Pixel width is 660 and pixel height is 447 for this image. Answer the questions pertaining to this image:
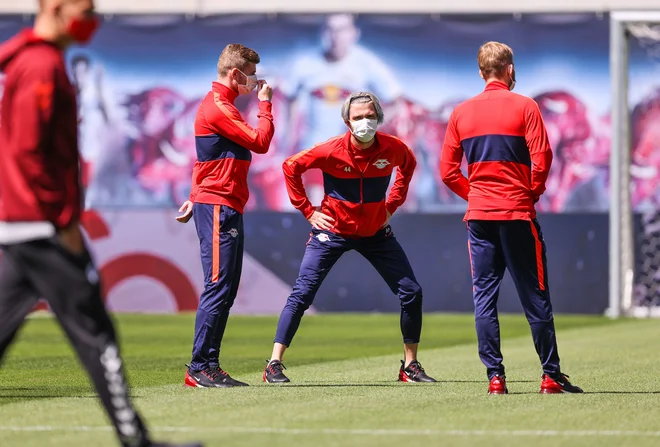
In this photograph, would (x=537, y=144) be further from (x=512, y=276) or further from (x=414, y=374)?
(x=414, y=374)

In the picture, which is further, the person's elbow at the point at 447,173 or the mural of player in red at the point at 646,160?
the mural of player in red at the point at 646,160

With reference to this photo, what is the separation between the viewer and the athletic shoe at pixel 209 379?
865 cm

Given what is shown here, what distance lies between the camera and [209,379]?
28.4 ft

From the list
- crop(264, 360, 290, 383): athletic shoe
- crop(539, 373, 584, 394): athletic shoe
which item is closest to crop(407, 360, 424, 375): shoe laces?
crop(264, 360, 290, 383): athletic shoe

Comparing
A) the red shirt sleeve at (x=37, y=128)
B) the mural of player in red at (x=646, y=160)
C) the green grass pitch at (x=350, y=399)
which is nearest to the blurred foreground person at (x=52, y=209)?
the red shirt sleeve at (x=37, y=128)

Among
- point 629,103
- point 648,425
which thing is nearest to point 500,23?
point 629,103

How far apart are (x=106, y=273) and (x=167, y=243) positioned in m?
0.98

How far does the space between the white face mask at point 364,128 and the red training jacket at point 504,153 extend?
1.04m

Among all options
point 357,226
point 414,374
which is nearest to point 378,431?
point 414,374

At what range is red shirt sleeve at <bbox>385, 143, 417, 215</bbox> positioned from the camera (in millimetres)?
9609

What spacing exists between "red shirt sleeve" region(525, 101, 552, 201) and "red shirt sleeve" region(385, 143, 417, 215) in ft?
5.33

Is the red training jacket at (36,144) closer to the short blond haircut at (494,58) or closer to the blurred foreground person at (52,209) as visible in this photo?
the blurred foreground person at (52,209)

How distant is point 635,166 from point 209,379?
38.4 ft

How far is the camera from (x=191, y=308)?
64.5 ft
